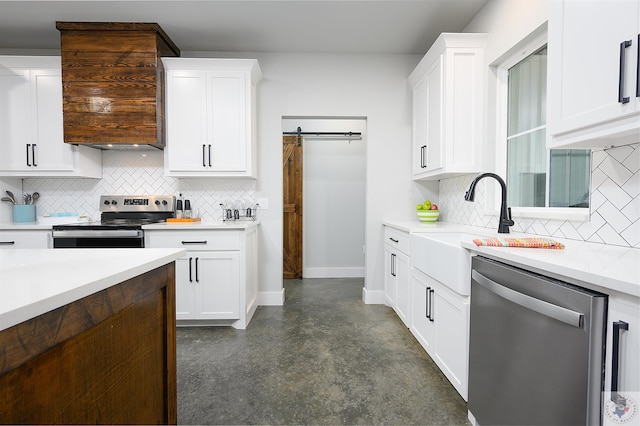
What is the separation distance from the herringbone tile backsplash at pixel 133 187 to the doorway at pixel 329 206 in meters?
1.38

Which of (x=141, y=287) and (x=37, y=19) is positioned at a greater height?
(x=37, y=19)

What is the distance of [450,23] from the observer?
2787 millimetres

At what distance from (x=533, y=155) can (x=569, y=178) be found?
0.36 meters

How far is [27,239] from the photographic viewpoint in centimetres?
264

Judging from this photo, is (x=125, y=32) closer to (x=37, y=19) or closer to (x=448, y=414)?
(x=37, y=19)

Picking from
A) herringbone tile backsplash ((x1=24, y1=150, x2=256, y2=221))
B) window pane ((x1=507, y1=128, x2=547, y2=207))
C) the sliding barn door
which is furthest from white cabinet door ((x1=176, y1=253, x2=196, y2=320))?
window pane ((x1=507, y1=128, x2=547, y2=207))

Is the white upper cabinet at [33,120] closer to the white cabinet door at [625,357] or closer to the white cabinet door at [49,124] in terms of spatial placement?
the white cabinet door at [49,124]

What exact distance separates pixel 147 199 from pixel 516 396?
3338mm

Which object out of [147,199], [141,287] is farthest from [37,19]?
[141,287]

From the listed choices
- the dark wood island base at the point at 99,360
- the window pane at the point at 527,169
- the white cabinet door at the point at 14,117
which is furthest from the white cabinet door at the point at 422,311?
the white cabinet door at the point at 14,117

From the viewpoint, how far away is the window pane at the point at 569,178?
1.64 m

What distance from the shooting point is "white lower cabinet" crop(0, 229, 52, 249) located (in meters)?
2.63

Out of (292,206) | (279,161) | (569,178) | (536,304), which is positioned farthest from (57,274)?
(292,206)

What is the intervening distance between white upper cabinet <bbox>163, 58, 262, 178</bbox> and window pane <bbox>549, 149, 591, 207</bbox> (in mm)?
2364
